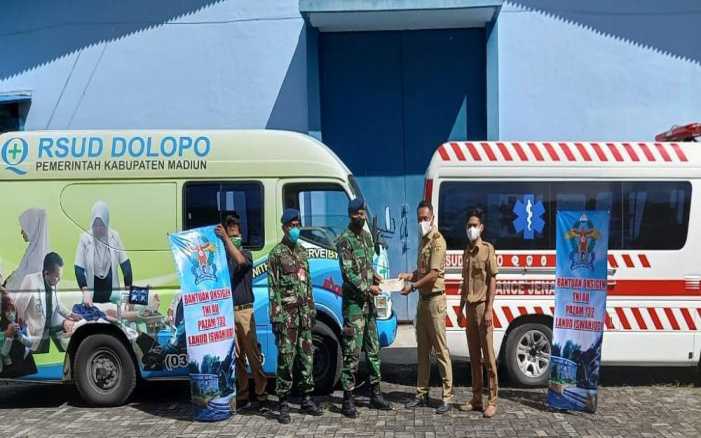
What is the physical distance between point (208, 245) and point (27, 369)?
8.08 ft

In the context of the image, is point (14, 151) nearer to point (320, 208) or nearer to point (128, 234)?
point (128, 234)

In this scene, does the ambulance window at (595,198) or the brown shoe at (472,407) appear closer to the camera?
the brown shoe at (472,407)

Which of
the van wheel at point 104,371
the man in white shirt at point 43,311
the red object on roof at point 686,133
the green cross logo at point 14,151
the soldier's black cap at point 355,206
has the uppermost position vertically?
the red object on roof at point 686,133

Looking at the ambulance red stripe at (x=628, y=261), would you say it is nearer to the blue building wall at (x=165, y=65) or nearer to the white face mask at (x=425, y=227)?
the white face mask at (x=425, y=227)

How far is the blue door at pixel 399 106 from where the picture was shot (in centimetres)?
1282

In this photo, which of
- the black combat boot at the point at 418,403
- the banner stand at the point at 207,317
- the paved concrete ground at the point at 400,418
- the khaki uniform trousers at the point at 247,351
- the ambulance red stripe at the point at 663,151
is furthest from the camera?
the ambulance red stripe at the point at 663,151

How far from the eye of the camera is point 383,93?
42.3ft

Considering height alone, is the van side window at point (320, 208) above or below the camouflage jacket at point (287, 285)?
above

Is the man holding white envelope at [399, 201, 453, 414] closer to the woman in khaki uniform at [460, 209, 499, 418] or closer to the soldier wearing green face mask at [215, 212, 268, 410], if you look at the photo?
the woman in khaki uniform at [460, 209, 499, 418]

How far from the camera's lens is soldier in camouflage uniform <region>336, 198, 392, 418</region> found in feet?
24.1

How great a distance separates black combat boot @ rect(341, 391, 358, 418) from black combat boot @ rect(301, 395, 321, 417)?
0.90ft

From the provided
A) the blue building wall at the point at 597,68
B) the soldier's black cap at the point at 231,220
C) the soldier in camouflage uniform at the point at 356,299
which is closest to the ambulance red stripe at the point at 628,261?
the soldier in camouflage uniform at the point at 356,299

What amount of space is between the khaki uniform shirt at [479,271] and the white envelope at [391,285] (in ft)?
2.60

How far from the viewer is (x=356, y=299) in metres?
7.36
